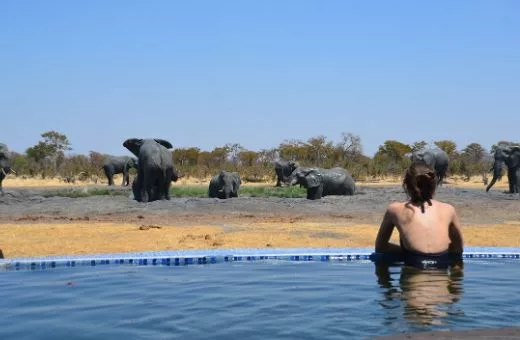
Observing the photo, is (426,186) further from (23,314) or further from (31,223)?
(31,223)

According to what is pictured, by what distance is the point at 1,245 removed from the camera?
11.5 m

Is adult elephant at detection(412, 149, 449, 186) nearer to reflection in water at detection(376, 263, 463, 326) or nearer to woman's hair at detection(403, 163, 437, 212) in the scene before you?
reflection in water at detection(376, 263, 463, 326)

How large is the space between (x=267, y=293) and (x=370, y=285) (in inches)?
38.1

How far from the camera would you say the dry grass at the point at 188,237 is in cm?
1137

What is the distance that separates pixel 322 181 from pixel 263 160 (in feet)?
136

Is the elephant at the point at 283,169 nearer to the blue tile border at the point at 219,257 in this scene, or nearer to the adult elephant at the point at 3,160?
the adult elephant at the point at 3,160

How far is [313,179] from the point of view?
23.2 metres

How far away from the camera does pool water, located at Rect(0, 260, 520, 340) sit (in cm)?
520

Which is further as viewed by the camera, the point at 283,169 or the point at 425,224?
the point at 283,169

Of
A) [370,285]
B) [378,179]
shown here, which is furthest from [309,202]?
[378,179]

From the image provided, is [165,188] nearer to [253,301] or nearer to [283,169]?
[283,169]

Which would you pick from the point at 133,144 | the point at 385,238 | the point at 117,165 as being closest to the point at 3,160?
the point at 133,144

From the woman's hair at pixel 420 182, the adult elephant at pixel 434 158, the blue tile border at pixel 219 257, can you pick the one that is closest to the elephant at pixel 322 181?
the adult elephant at pixel 434 158

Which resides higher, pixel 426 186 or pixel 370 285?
pixel 426 186
